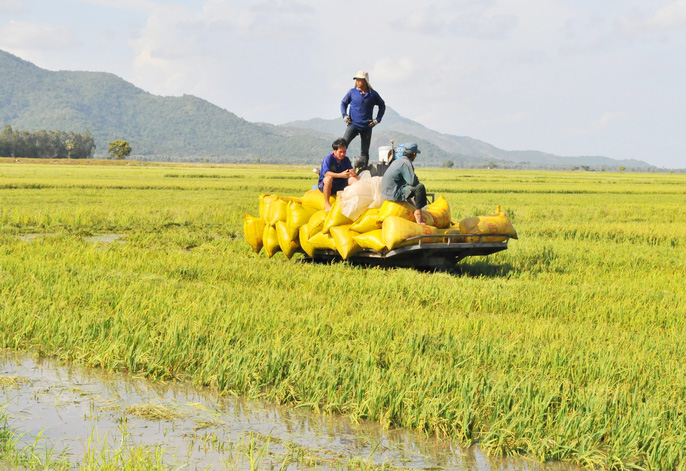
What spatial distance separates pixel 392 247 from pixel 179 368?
14.5ft

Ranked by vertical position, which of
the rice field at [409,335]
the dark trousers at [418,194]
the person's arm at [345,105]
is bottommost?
the rice field at [409,335]

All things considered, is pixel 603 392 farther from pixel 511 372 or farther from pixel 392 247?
pixel 392 247

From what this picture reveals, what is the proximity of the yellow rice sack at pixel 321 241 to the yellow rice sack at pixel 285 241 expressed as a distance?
0.40 metres

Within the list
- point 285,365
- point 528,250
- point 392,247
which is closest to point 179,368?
point 285,365

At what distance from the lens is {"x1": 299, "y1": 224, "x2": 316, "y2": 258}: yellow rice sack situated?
10508 millimetres

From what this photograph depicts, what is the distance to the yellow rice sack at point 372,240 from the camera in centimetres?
967

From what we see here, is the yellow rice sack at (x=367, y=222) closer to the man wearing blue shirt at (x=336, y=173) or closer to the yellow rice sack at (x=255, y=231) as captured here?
the man wearing blue shirt at (x=336, y=173)

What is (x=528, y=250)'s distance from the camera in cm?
1274

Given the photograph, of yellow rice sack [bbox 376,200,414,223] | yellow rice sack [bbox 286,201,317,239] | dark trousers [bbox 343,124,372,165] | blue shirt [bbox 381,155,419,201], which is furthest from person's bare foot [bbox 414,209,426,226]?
dark trousers [bbox 343,124,372,165]

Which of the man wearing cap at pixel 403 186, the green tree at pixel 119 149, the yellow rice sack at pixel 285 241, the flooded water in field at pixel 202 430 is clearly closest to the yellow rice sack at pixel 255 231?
the yellow rice sack at pixel 285 241

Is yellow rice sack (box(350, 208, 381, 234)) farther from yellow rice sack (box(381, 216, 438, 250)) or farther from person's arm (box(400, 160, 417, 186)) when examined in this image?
person's arm (box(400, 160, 417, 186))

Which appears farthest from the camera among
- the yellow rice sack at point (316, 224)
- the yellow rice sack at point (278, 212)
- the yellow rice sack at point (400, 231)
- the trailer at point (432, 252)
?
the yellow rice sack at point (278, 212)

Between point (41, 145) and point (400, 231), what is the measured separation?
140045 mm

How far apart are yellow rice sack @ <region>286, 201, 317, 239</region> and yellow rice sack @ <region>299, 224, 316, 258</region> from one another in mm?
132
